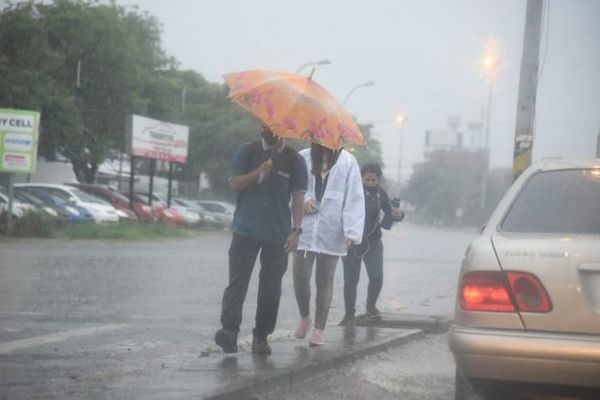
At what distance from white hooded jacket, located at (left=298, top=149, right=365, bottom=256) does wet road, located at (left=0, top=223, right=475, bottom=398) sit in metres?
1.21

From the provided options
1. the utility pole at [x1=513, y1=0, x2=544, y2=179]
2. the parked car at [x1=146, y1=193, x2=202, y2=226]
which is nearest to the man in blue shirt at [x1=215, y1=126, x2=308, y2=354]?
the utility pole at [x1=513, y1=0, x2=544, y2=179]

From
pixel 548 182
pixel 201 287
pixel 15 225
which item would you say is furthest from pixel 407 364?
pixel 15 225

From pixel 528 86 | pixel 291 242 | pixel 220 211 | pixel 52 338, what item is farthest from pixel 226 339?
pixel 220 211

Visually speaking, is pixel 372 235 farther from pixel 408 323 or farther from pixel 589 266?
pixel 589 266

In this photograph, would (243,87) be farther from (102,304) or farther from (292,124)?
(102,304)

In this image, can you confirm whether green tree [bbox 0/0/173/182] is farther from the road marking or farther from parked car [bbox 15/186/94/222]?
the road marking

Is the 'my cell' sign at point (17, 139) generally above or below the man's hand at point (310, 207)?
above

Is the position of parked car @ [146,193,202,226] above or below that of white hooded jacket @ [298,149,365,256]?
below

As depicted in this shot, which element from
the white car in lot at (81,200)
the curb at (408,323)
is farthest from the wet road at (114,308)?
the white car in lot at (81,200)

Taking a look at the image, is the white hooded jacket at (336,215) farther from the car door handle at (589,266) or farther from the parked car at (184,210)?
the parked car at (184,210)

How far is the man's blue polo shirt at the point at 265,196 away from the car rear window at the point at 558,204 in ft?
6.27

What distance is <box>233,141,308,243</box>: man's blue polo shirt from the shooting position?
6355 mm

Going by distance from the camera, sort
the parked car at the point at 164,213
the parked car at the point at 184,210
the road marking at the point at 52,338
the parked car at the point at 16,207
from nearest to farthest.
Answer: the road marking at the point at 52,338, the parked car at the point at 16,207, the parked car at the point at 164,213, the parked car at the point at 184,210

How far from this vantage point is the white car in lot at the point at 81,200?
2923cm
